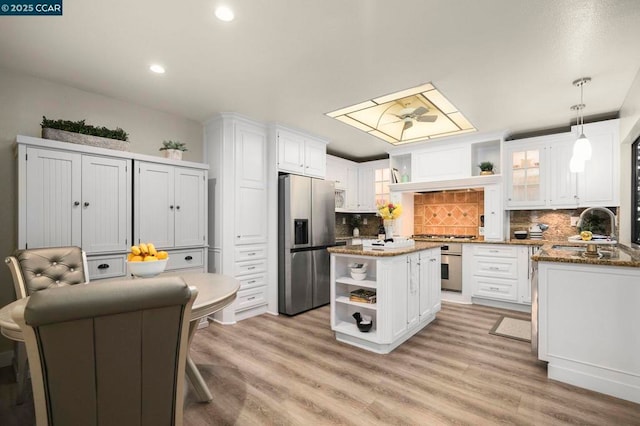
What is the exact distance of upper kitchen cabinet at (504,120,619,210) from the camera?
3.88m

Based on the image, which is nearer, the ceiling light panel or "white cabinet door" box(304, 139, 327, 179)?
the ceiling light panel

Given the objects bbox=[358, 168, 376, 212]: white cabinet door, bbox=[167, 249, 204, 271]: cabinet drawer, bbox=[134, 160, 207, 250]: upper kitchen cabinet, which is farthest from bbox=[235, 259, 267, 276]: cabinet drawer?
bbox=[358, 168, 376, 212]: white cabinet door

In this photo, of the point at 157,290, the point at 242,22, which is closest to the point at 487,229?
the point at 242,22

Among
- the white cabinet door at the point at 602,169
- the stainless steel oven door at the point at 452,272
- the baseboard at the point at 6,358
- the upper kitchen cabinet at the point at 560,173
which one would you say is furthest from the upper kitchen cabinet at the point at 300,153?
the white cabinet door at the point at 602,169

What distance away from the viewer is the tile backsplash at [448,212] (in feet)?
16.8


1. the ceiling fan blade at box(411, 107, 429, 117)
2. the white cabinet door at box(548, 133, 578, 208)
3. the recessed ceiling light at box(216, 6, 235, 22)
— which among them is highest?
the recessed ceiling light at box(216, 6, 235, 22)

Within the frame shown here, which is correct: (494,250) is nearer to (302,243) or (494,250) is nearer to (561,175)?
(561,175)

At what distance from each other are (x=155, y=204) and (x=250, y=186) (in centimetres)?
114

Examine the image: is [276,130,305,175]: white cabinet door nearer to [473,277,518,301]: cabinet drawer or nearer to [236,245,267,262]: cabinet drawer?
[236,245,267,262]: cabinet drawer

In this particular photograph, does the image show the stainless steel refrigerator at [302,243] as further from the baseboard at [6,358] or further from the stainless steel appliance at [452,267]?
the baseboard at [6,358]

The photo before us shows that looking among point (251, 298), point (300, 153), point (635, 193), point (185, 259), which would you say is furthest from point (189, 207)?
point (635, 193)

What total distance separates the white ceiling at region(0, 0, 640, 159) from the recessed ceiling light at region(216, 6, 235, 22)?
5 centimetres

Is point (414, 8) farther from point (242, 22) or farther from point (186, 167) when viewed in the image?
point (186, 167)

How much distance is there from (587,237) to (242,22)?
3258mm
